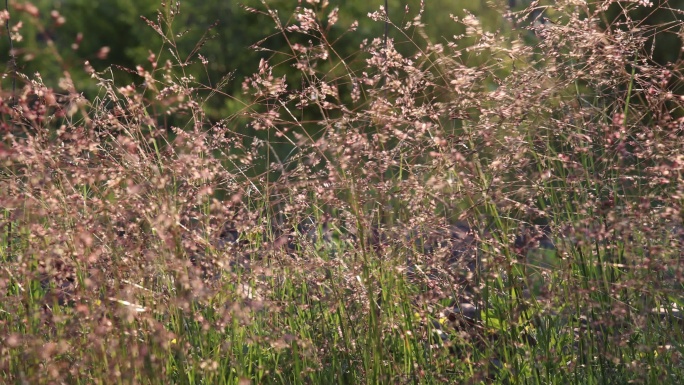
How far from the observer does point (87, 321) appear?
83.5 inches

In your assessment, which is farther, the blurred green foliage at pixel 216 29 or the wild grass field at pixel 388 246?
the blurred green foliage at pixel 216 29

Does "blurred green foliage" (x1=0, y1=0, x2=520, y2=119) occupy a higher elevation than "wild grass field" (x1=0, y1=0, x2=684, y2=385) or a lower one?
lower

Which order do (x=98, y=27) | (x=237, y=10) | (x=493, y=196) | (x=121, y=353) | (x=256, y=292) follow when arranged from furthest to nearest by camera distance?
(x=98, y=27), (x=237, y=10), (x=256, y=292), (x=493, y=196), (x=121, y=353)

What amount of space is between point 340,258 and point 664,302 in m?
0.91

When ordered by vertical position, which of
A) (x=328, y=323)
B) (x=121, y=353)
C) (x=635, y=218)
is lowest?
(x=328, y=323)

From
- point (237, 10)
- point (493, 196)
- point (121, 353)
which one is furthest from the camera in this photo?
point (237, 10)

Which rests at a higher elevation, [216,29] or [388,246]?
[388,246]

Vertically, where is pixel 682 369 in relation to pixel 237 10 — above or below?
above

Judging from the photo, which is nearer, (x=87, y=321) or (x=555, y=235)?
(x=87, y=321)

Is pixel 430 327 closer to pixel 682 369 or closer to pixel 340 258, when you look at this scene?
pixel 340 258

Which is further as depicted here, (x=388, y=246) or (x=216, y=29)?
(x=216, y=29)

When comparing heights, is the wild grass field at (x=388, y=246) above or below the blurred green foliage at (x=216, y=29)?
above

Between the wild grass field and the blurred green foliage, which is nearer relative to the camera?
the wild grass field

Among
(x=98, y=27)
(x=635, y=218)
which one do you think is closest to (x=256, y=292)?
(x=635, y=218)
